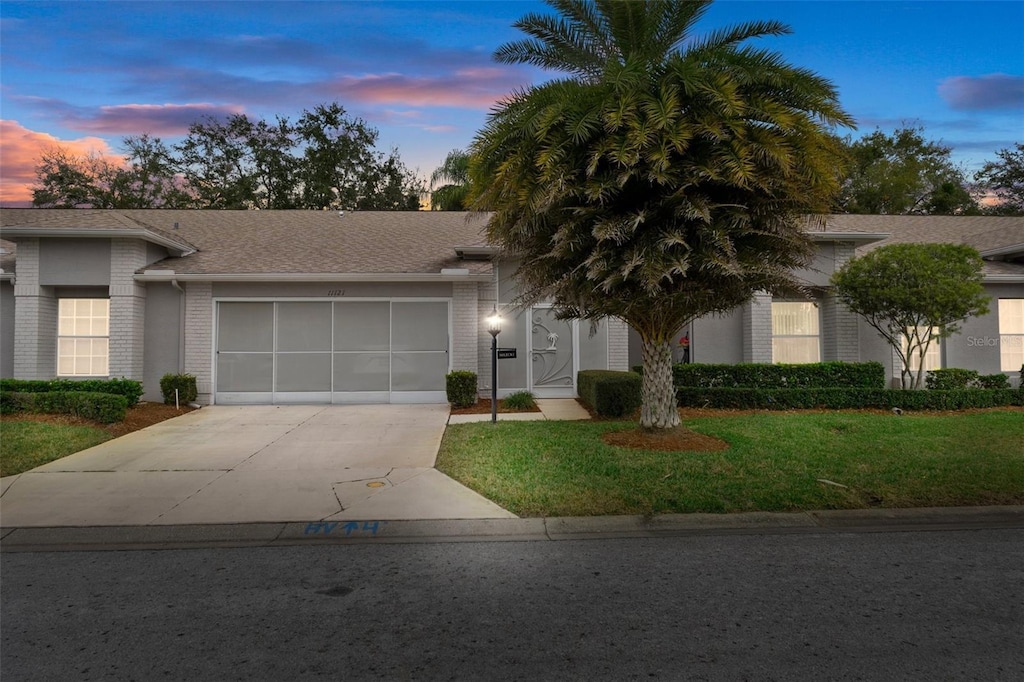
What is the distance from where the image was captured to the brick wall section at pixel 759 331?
47.2ft

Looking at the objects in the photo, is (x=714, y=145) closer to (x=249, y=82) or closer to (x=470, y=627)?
(x=470, y=627)

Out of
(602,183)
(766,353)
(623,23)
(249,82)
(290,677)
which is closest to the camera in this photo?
(290,677)

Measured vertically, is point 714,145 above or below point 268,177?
below

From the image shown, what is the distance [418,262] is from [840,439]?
996 centimetres

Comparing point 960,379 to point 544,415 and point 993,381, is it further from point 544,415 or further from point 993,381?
point 544,415

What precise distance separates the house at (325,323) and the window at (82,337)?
26mm

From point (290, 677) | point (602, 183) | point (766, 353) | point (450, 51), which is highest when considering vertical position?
point (450, 51)

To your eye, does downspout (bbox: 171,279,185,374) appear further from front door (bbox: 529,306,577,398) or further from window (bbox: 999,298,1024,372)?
→ window (bbox: 999,298,1024,372)

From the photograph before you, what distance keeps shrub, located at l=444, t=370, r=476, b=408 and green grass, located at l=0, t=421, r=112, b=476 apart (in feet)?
20.6

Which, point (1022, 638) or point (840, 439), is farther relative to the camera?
point (840, 439)

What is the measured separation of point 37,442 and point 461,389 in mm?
7278

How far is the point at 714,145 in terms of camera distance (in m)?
7.33

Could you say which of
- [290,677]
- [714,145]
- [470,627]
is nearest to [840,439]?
[714,145]

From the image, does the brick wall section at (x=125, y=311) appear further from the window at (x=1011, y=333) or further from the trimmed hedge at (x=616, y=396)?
the window at (x=1011, y=333)
